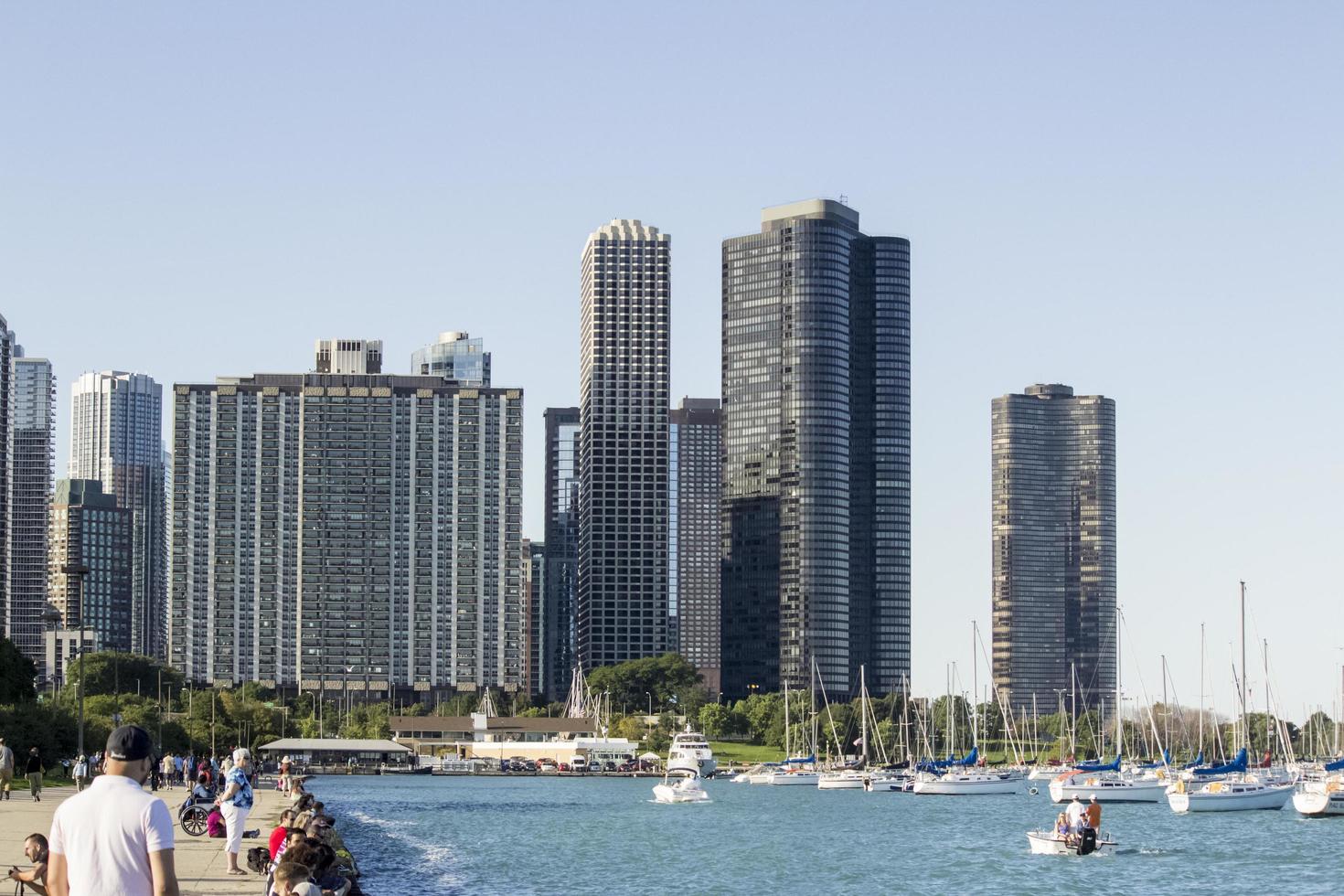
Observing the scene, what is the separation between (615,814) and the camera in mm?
131125

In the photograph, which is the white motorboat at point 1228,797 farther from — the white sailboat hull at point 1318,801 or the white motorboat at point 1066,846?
the white motorboat at point 1066,846

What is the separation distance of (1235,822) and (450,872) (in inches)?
2446

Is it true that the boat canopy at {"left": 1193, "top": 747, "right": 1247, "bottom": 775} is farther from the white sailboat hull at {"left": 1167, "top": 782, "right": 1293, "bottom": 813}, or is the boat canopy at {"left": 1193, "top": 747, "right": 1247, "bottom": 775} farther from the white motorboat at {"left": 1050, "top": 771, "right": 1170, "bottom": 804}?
the white sailboat hull at {"left": 1167, "top": 782, "right": 1293, "bottom": 813}

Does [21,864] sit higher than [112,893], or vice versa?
[112,893]

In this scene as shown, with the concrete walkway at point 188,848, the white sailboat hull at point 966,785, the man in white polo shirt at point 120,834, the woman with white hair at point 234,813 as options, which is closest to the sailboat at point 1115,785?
the white sailboat hull at point 966,785

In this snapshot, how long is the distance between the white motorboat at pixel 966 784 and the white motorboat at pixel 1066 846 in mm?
85562

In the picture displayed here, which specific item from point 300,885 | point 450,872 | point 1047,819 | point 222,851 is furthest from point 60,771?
point 300,885

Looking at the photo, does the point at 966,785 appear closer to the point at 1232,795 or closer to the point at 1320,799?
the point at 1232,795

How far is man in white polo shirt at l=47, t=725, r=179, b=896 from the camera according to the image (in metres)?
14.7

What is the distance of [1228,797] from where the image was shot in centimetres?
12900

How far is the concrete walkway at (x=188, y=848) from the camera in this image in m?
37.4

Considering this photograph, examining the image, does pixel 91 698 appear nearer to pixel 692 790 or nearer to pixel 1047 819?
pixel 692 790

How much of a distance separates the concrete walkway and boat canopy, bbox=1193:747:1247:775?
8218 centimetres

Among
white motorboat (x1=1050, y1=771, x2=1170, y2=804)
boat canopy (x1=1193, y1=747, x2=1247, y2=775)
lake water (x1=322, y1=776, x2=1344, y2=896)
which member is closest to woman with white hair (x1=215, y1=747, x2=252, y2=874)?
lake water (x1=322, y1=776, x2=1344, y2=896)
